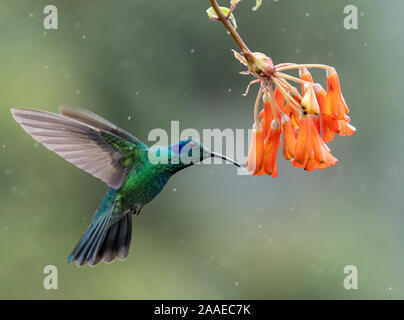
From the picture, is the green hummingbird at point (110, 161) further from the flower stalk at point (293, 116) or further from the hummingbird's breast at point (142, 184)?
the flower stalk at point (293, 116)

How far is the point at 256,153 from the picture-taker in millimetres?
1703

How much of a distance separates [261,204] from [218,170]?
453 millimetres

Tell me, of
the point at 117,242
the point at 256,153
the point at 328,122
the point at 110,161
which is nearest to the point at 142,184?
the point at 110,161

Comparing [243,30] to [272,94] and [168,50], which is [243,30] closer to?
[168,50]

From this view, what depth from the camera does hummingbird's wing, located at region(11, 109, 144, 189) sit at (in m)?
Answer: 1.82

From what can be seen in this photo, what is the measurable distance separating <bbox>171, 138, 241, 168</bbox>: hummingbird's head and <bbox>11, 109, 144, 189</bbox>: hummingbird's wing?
23 cm

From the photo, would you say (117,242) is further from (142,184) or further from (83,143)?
(83,143)

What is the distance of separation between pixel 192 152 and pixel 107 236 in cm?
57

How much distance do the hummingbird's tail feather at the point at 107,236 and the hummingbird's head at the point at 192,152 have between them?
0.38 m

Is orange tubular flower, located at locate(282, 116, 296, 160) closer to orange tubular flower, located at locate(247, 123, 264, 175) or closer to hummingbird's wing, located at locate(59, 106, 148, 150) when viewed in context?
orange tubular flower, located at locate(247, 123, 264, 175)

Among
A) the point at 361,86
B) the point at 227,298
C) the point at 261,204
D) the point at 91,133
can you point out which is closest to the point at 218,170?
the point at 261,204

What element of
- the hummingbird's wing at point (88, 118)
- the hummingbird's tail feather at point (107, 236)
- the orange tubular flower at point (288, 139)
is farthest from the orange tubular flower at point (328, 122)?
the hummingbird's tail feather at point (107, 236)

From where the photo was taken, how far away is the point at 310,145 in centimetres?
163

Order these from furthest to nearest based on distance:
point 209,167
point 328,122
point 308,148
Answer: point 209,167, point 328,122, point 308,148
